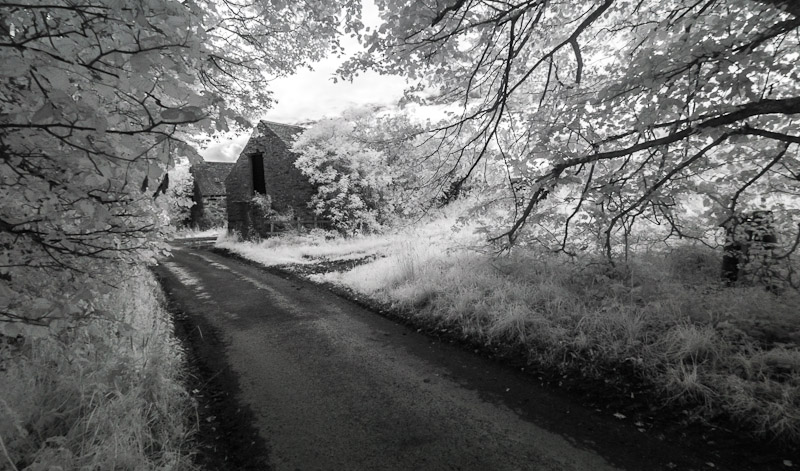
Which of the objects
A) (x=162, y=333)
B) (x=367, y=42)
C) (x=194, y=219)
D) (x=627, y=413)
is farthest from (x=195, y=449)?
(x=194, y=219)

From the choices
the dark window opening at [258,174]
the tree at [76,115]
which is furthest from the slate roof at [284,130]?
the tree at [76,115]

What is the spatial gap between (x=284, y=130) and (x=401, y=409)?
62.0 feet

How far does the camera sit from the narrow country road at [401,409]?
3.04 m

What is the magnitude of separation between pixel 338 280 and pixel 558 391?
6145 millimetres

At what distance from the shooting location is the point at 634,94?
12.5 feet

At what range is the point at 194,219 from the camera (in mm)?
33250

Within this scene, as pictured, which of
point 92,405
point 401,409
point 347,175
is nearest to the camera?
point 92,405

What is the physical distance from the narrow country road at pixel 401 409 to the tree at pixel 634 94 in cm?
205

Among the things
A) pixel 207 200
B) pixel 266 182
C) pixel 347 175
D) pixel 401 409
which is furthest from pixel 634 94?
pixel 207 200

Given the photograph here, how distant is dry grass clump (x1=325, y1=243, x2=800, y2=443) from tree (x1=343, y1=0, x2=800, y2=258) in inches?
30.5

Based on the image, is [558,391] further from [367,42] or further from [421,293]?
[367,42]

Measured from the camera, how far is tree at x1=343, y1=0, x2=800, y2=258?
11.0ft

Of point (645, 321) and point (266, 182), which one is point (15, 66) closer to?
point (645, 321)

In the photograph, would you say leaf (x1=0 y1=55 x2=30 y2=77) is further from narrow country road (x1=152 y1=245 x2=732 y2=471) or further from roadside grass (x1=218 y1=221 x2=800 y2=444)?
roadside grass (x1=218 y1=221 x2=800 y2=444)
